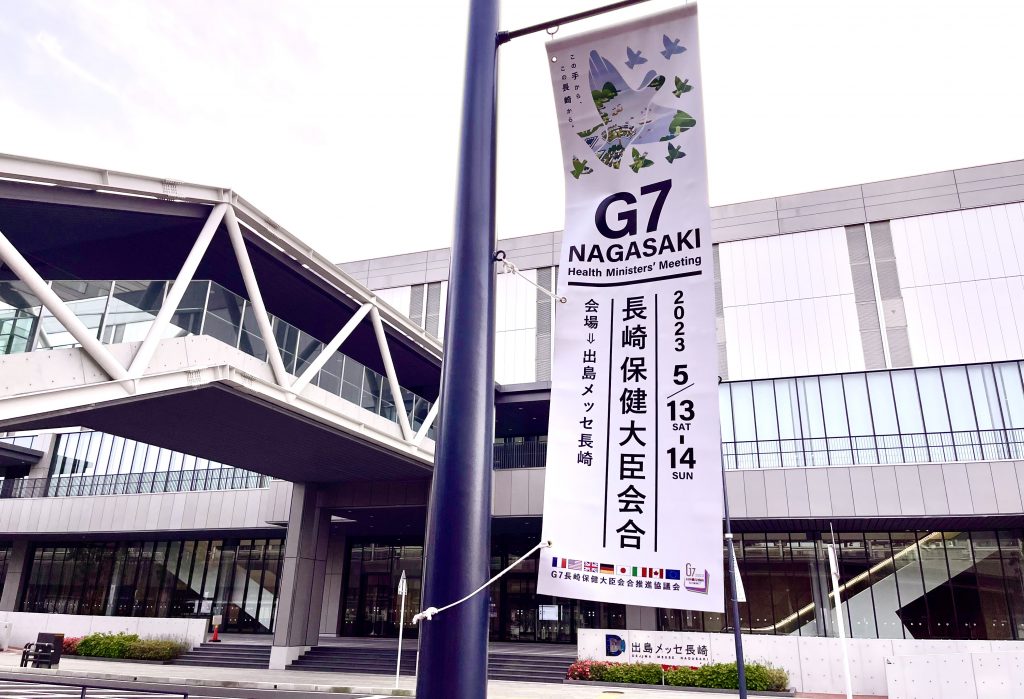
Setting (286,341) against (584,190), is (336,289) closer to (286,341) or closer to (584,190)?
(286,341)

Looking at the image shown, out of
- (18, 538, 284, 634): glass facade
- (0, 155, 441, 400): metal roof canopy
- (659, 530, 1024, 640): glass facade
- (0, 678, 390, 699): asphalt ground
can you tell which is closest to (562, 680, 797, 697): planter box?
(659, 530, 1024, 640): glass facade

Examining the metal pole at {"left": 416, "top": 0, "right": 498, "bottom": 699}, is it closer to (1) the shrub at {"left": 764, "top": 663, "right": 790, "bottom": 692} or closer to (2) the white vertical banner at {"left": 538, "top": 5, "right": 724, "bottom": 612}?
(2) the white vertical banner at {"left": 538, "top": 5, "right": 724, "bottom": 612}

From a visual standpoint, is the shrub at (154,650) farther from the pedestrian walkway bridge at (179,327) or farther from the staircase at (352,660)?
the pedestrian walkway bridge at (179,327)

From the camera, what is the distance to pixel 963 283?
28.2m

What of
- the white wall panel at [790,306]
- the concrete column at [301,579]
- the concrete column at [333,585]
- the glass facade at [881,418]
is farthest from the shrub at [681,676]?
the concrete column at [333,585]

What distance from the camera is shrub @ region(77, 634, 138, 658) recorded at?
2600 centimetres

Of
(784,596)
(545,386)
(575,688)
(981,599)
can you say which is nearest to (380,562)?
(545,386)

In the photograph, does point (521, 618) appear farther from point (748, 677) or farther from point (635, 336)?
point (635, 336)

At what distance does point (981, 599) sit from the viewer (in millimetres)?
24156

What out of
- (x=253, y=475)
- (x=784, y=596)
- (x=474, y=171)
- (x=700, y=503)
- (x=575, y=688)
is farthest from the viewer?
(x=253, y=475)

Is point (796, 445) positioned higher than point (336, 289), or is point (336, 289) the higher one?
point (336, 289)

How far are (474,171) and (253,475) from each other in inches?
1229

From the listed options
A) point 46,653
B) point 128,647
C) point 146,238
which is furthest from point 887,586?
point 46,653

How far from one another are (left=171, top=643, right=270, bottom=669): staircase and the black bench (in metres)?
3.82
